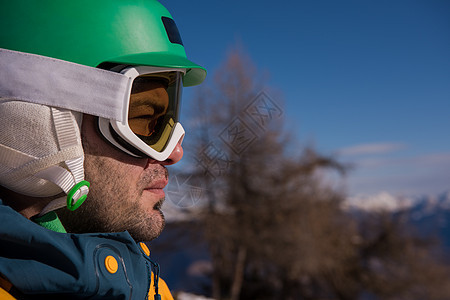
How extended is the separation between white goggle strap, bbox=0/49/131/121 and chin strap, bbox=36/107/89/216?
0.05 meters

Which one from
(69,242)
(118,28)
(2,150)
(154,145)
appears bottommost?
(69,242)

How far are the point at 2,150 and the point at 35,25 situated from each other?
1.46ft

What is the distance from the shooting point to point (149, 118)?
152cm

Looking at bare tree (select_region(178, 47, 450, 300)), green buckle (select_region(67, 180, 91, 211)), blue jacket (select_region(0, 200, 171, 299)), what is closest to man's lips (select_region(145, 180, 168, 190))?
green buckle (select_region(67, 180, 91, 211))

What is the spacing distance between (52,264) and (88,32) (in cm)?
80

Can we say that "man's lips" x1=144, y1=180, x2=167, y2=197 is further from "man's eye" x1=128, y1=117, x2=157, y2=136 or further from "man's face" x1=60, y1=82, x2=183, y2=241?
"man's eye" x1=128, y1=117, x2=157, y2=136

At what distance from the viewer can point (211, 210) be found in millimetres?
12695

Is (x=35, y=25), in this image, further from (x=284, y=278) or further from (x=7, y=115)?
(x=284, y=278)

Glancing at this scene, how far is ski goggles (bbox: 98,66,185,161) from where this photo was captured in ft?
4.54

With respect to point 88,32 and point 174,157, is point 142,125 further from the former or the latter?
point 88,32

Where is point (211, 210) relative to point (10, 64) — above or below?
below

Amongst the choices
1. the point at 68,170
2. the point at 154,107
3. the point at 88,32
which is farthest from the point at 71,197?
the point at 88,32

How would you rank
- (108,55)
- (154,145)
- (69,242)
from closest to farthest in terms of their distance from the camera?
(69,242) < (108,55) < (154,145)

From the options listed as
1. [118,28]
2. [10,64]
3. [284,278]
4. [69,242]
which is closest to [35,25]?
[10,64]
